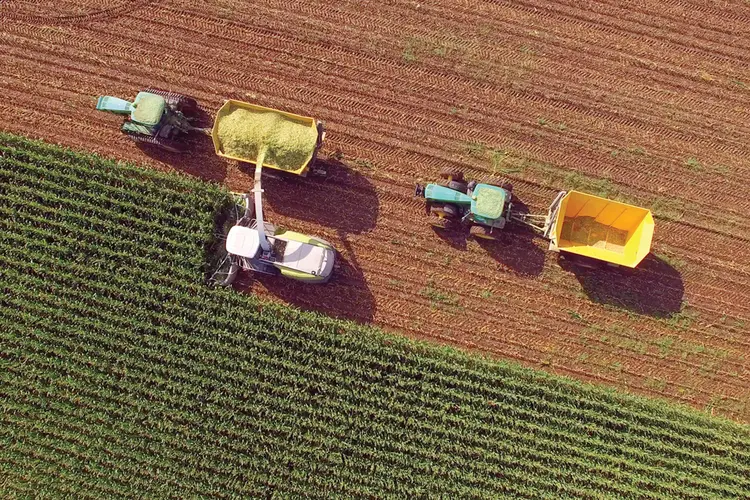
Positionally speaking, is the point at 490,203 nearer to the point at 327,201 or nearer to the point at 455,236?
the point at 455,236

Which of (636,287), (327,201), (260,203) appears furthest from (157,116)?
(636,287)

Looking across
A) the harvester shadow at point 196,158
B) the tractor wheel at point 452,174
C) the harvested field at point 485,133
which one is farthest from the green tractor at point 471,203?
the harvester shadow at point 196,158

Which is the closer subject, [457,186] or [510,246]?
[457,186]

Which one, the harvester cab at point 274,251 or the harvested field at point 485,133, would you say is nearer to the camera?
the harvester cab at point 274,251

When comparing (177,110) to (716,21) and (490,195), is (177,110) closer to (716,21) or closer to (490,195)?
(490,195)

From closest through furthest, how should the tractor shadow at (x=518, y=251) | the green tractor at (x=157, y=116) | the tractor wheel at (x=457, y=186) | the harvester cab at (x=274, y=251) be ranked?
the harvester cab at (x=274, y=251), the green tractor at (x=157, y=116), the tractor wheel at (x=457, y=186), the tractor shadow at (x=518, y=251)

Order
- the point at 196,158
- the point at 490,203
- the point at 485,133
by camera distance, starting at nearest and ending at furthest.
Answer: the point at 490,203, the point at 196,158, the point at 485,133

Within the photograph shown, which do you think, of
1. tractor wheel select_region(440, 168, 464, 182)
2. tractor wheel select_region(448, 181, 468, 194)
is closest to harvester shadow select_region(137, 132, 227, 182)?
tractor wheel select_region(440, 168, 464, 182)

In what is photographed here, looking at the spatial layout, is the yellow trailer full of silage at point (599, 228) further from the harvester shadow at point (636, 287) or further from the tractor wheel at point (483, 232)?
the tractor wheel at point (483, 232)
